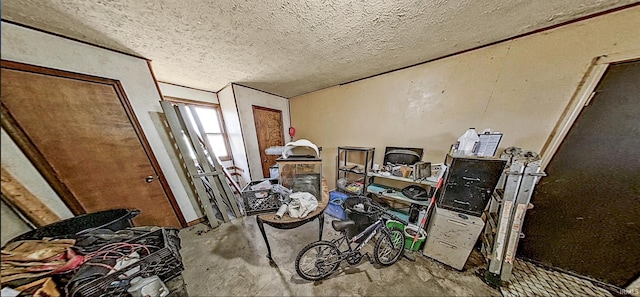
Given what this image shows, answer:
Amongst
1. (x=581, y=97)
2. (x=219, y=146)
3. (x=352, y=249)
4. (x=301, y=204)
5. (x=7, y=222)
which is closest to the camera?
(x=7, y=222)

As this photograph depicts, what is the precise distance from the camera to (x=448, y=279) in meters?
1.78

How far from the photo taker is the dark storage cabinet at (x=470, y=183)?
167 cm

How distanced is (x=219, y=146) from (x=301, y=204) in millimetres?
2693

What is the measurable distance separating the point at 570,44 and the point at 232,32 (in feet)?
10.2

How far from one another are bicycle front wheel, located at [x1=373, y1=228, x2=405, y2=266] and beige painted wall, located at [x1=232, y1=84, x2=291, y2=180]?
2505 mm

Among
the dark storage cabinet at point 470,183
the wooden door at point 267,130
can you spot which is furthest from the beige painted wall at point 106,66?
the dark storage cabinet at point 470,183

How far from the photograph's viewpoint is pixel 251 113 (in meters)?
3.17

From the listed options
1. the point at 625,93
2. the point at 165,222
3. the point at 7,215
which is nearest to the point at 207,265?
the point at 165,222

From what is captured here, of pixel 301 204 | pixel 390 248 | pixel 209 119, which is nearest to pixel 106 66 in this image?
pixel 209 119

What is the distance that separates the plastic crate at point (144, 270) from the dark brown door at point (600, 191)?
353 centimetres

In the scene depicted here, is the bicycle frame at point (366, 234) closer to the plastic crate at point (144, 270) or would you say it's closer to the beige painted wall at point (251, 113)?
the plastic crate at point (144, 270)

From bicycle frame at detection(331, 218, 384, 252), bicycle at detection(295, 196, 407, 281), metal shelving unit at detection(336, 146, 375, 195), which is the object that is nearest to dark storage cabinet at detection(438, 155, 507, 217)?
bicycle at detection(295, 196, 407, 281)

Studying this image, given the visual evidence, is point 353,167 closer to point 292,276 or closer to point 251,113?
point 292,276

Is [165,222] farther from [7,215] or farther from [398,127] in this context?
[398,127]
